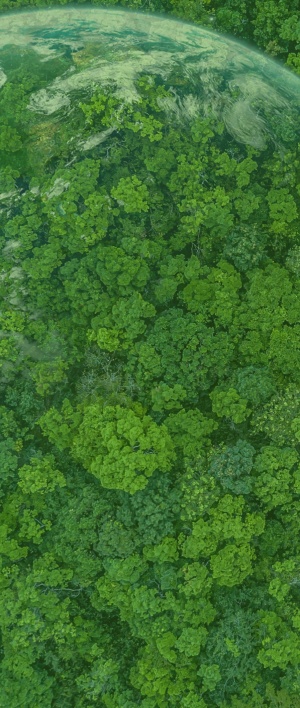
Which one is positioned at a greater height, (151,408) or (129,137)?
(129,137)

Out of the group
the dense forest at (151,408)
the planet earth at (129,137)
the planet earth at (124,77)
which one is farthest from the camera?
the planet earth at (124,77)

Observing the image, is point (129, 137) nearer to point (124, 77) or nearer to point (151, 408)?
point (124, 77)

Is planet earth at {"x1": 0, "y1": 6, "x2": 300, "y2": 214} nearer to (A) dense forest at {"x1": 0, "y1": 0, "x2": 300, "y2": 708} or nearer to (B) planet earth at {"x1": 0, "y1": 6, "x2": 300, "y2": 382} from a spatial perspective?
(B) planet earth at {"x1": 0, "y1": 6, "x2": 300, "y2": 382}

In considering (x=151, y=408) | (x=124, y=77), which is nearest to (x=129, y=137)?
(x=124, y=77)

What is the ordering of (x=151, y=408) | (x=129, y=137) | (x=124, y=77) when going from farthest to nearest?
(x=124, y=77), (x=129, y=137), (x=151, y=408)

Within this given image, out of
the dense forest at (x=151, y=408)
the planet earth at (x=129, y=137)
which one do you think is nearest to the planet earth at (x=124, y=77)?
the planet earth at (x=129, y=137)

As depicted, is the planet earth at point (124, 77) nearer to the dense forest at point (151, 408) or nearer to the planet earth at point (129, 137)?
the planet earth at point (129, 137)

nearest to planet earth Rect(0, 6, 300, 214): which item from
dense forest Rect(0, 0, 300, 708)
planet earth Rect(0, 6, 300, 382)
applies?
planet earth Rect(0, 6, 300, 382)

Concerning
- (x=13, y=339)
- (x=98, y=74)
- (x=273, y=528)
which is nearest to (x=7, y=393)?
(x=13, y=339)
